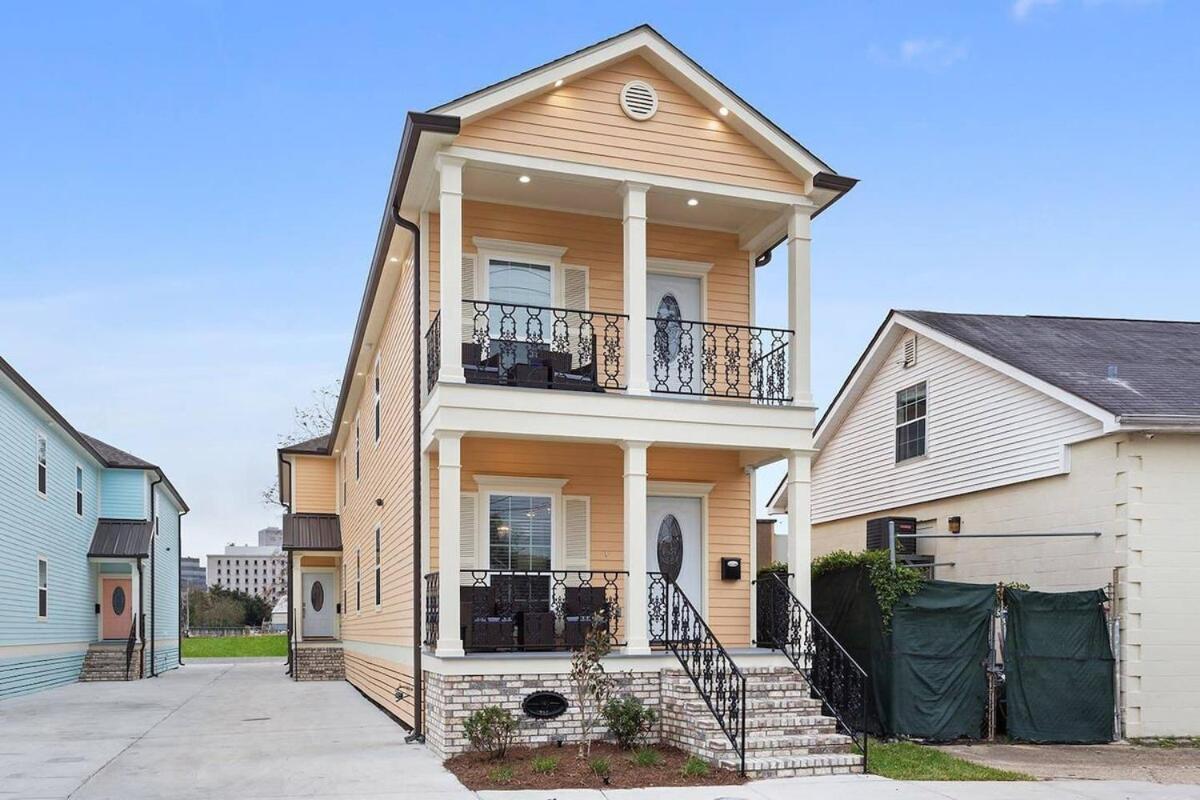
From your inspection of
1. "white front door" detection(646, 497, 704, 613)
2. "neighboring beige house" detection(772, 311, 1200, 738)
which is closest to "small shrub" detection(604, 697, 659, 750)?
"white front door" detection(646, 497, 704, 613)

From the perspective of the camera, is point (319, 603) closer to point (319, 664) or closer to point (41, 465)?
point (319, 664)

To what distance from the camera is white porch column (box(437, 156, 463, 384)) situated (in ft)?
39.1

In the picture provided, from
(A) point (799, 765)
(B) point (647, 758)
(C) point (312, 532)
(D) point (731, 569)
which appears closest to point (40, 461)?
(C) point (312, 532)

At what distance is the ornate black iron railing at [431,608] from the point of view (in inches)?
489

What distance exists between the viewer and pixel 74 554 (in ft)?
88.3

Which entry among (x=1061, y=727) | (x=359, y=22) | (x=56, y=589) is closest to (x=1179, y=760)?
(x=1061, y=727)

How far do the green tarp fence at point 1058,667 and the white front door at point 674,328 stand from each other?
4.74 m

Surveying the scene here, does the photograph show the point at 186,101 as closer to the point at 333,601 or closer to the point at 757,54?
the point at 757,54

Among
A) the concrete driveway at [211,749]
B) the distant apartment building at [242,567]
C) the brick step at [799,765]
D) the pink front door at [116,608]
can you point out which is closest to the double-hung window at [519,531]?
the concrete driveway at [211,749]

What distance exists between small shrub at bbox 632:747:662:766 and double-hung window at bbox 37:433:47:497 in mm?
17204

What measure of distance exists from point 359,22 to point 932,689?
12.3 m

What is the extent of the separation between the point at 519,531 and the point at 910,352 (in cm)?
898

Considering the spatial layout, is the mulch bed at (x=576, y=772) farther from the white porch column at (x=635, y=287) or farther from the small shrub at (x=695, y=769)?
the white porch column at (x=635, y=287)

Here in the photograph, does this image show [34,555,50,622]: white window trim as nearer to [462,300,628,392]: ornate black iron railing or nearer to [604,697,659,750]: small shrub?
[462,300,628,392]: ornate black iron railing
